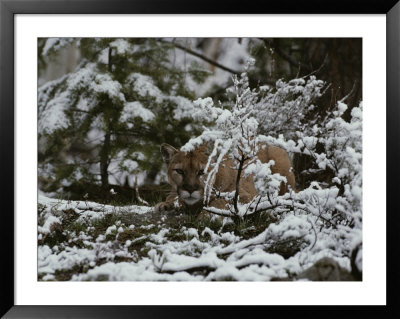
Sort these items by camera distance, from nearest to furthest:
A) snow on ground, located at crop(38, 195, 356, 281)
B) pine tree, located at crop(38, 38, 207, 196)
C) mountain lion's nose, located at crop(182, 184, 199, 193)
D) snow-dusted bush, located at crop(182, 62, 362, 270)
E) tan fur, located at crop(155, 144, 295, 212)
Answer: snow on ground, located at crop(38, 195, 356, 281) → snow-dusted bush, located at crop(182, 62, 362, 270) → pine tree, located at crop(38, 38, 207, 196) → tan fur, located at crop(155, 144, 295, 212) → mountain lion's nose, located at crop(182, 184, 199, 193)

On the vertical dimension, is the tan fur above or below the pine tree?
below

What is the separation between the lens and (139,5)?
3736mm

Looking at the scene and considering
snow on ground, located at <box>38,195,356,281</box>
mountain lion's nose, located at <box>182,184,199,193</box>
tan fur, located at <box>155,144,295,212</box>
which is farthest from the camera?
mountain lion's nose, located at <box>182,184,199,193</box>

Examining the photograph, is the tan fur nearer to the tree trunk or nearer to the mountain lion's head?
the mountain lion's head

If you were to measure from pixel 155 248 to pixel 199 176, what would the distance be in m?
0.85

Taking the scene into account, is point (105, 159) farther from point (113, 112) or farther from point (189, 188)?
point (189, 188)

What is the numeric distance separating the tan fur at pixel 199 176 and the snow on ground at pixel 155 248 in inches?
10.2

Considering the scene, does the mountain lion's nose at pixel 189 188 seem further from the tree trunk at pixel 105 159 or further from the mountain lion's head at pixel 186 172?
the tree trunk at pixel 105 159

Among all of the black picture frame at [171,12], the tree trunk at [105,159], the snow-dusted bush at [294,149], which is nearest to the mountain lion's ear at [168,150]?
the snow-dusted bush at [294,149]

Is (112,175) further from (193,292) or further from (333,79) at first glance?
(333,79)

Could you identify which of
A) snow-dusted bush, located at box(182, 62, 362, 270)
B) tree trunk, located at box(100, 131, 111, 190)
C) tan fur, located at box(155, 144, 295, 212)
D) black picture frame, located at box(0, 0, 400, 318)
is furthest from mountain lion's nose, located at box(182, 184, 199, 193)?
black picture frame, located at box(0, 0, 400, 318)

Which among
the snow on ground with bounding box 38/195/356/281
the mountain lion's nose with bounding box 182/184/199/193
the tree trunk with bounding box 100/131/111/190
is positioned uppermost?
the tree trunk with bounding box 100/131/111/190

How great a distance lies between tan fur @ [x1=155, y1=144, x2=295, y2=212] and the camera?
13.2 feet

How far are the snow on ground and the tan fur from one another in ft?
0.85
